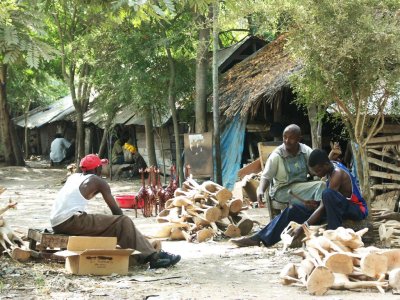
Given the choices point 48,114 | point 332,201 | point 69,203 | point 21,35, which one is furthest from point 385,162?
point 48,114

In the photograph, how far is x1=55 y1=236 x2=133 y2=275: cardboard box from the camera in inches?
294

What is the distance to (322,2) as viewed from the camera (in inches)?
354

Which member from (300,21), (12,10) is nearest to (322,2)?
(300,21)

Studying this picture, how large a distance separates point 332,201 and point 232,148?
990 cm

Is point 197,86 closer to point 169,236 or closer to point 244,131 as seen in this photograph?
point 244,131

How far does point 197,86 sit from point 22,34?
11.7 metres

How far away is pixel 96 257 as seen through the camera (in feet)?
24.6

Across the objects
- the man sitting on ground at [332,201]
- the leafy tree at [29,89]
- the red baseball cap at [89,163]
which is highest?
the leafy tree at [29,89]

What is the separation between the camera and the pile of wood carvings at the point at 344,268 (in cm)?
620

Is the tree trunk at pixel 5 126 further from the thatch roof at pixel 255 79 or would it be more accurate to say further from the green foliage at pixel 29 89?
the thatch roof at pixel 255 79

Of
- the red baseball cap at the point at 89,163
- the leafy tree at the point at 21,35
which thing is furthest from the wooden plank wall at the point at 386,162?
the leafy tree at the point at 21,35

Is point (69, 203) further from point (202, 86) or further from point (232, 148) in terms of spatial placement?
point (232, 148)

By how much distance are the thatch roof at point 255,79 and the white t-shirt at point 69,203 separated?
718 cm

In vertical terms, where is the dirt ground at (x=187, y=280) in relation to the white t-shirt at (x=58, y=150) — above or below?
below
